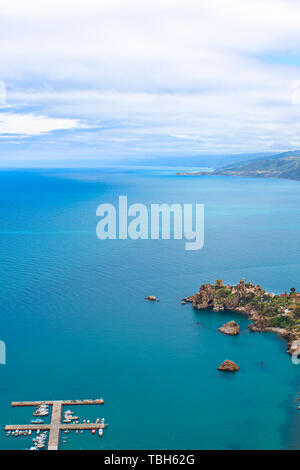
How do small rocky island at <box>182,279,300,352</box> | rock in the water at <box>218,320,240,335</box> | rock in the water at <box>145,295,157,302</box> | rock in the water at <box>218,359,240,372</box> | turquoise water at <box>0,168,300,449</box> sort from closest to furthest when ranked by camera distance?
turquoise water at <box>0,168,300,449</box>, rock in the water at <box>218,359,240,372</box>, rock in the water at <box>218,320,240,335</box>, small rocky island at <box>182,279,300,352</box>, rock in the water at <box>145,295,157,302</box>

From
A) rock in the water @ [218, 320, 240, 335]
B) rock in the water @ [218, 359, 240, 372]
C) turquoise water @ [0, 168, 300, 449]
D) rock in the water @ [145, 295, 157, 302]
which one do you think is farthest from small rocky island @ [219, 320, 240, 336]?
rock in the water @ [145, 295, 157, 302]

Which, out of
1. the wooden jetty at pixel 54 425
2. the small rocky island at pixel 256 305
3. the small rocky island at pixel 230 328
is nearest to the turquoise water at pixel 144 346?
the wooden jetty at pixel 54 425

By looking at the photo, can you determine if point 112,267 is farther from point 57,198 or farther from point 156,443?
point 57,198

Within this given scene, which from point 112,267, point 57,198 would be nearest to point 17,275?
point 112,267

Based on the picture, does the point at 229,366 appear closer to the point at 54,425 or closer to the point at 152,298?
the point at 54,425

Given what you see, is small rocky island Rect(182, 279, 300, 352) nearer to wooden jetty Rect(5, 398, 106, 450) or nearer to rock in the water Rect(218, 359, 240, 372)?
rock in the water Rect(218, 359, 240, 372)

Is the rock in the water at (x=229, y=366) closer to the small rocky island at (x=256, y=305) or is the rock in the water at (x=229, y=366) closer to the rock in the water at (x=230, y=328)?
the rock in the water at (x=230, y=328)
